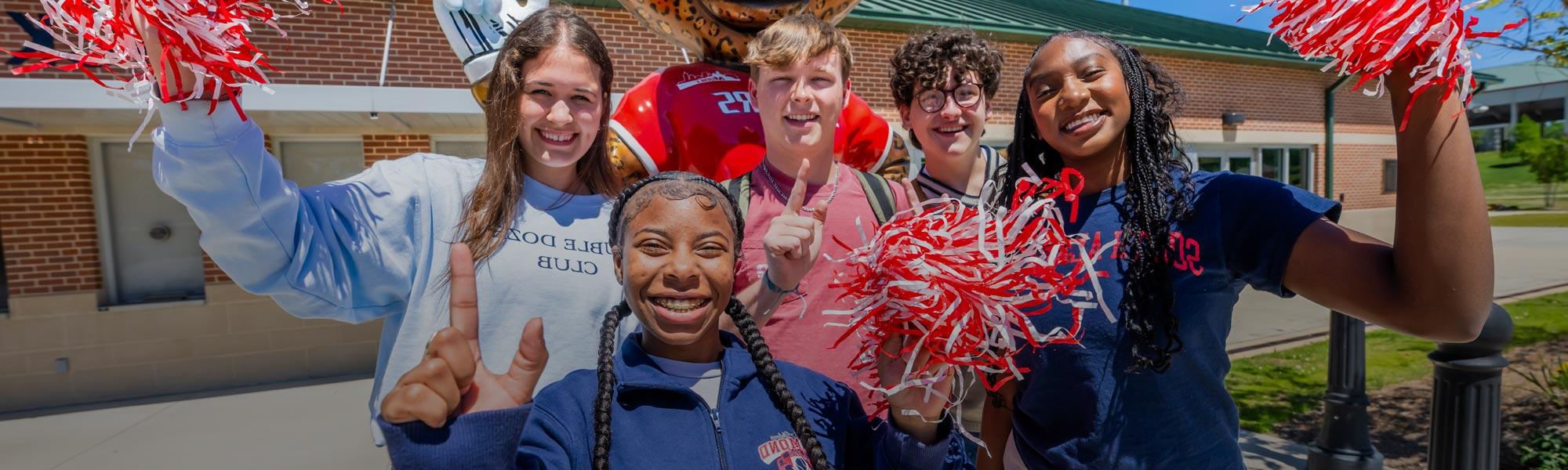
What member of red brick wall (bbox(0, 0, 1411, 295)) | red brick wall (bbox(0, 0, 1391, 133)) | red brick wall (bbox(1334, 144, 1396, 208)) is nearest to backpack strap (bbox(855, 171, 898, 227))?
red brick wall (bbox(0, 0, 1411, 295))

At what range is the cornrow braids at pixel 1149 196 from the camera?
4.61ft

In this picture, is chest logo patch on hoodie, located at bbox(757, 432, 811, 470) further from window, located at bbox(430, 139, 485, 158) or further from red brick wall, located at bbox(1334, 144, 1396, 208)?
red brick wall, located at bbox(1334, 144, 1396, 208)

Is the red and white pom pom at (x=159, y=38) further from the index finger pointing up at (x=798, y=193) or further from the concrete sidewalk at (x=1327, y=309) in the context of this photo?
the concrete sidewalk at (x=1327, y=309)

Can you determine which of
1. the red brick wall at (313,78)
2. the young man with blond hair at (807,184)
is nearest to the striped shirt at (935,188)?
the young man with blond hair at (807,184)

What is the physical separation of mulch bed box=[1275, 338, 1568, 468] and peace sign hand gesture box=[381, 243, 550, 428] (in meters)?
4.80

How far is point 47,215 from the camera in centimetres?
632

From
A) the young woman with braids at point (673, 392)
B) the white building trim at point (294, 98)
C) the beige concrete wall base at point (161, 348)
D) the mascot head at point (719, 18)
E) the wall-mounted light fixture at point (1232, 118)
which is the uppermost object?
the wall-mounted light fixture at point (1232, 118)

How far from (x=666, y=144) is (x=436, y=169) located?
3.16ft

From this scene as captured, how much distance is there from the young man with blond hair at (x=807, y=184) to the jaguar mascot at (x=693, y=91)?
365 millimetres

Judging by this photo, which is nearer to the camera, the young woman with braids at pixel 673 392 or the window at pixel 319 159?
the young woman with braids at pixel 673 392

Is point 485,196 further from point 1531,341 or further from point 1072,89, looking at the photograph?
point 1531,341

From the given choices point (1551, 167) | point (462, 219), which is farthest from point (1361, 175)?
point (1551, 167)

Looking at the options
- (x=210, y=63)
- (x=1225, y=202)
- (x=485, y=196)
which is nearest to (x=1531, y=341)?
(x=1225, y=202)

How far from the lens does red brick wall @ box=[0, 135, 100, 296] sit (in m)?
6.21
